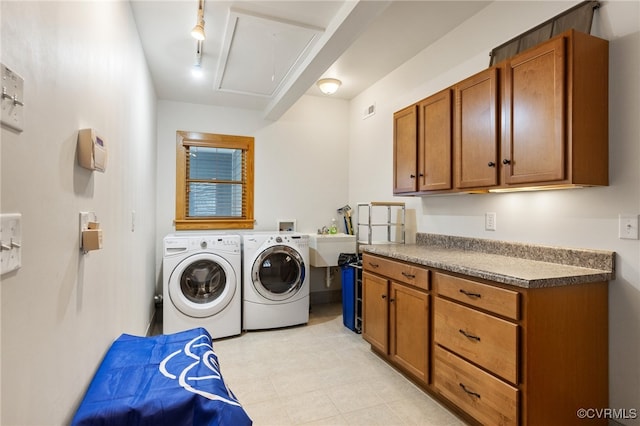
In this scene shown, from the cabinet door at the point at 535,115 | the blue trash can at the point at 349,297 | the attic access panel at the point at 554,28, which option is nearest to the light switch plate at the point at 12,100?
the cabinet door at the point at 535,115

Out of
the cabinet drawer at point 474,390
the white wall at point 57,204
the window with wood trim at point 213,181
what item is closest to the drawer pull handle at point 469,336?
the cabinet drawer at point 474,390

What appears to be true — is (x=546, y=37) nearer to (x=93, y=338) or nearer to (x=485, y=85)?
(x=485, y=85)

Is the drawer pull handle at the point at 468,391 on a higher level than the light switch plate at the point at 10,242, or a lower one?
lower

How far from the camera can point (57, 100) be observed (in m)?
0.96

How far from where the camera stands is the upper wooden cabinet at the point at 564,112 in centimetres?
168

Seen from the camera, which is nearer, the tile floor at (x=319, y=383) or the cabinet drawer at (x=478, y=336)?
the cabinet drawer at (x=478, y=336)

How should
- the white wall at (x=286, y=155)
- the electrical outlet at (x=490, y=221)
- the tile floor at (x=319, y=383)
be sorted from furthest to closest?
the white wall at (x=286, y=155)
the electrical outlet at (x=490, y=221)
the tile floor at (x=319, y=383)

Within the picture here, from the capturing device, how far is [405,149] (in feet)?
9.60

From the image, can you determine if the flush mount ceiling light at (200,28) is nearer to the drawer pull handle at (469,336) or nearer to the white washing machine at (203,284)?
the white washing machine at (203,284)

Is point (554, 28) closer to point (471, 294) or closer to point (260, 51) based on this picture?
point (471, 294)

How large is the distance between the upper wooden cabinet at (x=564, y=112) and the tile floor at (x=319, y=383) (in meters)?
1.52

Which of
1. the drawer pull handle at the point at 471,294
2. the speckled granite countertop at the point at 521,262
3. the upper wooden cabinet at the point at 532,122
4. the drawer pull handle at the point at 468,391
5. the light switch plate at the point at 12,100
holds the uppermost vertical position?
the upper wooden cabinet at the point at 532,122

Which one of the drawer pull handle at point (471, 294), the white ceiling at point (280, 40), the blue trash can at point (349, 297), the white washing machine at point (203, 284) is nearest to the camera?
the drawer pull handle at point (471, 294)

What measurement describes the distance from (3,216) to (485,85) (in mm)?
2374
